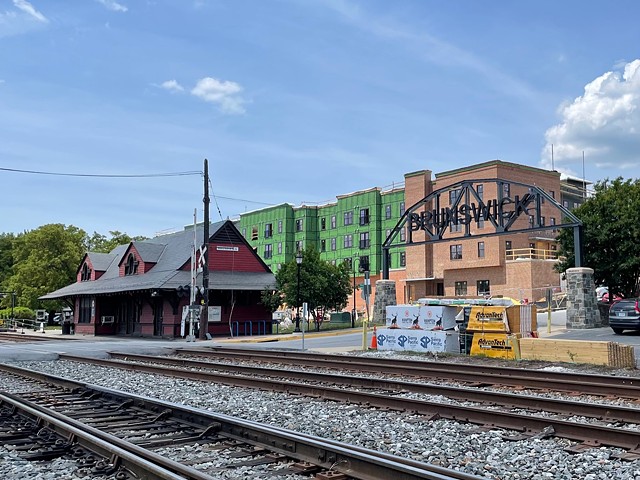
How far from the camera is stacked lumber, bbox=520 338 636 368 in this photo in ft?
55.8

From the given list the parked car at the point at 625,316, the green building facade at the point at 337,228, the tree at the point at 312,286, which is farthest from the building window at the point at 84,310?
the parked car at the point at 625,316

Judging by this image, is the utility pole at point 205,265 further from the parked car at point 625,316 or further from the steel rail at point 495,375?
the parked car at point 625,316

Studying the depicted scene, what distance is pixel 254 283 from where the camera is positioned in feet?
143

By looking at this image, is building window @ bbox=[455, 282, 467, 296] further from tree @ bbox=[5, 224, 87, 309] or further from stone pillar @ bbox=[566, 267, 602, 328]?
tree @ bbox=[5, 224, 87, 309]

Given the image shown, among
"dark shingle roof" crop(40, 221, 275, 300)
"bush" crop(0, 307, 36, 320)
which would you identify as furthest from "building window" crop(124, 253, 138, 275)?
"bush" crop(0, 307, 36, 320)

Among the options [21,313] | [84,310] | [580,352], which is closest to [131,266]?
[84,310]

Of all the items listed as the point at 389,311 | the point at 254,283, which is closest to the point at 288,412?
the point at 389,311

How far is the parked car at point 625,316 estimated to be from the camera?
2514 cm

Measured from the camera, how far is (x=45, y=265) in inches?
2657

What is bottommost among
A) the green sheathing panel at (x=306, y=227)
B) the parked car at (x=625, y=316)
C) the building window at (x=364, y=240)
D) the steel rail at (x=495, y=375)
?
the steel rail at (x=495, y=375)

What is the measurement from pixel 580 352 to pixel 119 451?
1465 cm

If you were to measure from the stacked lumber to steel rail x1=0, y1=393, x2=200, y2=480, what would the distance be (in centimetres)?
1375

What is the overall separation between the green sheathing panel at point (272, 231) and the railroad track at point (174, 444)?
213ft

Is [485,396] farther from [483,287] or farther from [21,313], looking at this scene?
[21,313]
